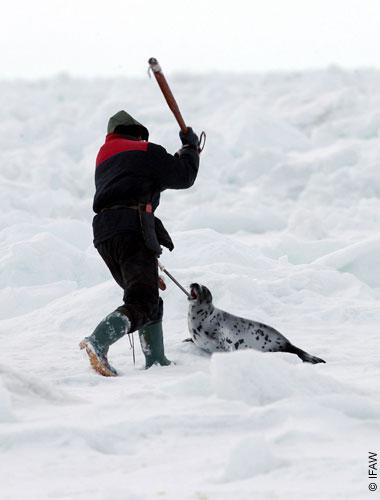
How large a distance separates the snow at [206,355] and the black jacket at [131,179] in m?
0.69

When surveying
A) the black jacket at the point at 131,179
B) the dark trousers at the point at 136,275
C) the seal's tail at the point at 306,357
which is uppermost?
the black jacket at the point at 131,179

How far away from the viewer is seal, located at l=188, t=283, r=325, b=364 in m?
3.81

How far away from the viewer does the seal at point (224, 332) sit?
3811 millimetres

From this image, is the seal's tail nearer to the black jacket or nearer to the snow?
the snow

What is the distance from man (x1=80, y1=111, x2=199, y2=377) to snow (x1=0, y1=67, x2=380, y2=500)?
0.21m

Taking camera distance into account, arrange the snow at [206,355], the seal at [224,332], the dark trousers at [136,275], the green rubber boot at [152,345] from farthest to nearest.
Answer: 1. the seal at [224,332]
2. the green rubber boot at [152,345]
3. the dark trousers at [136,275]
4. the snow at [206,355]

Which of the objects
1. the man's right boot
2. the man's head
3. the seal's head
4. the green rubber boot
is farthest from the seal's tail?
the man's head

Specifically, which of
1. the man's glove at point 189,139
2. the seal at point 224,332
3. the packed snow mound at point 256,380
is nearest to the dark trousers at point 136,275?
the seal at point 224,332

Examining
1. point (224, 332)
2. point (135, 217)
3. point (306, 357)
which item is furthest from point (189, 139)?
point (306, 357)

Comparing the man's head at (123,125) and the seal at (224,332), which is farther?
the seal at (224,332)

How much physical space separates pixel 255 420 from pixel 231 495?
0.56m

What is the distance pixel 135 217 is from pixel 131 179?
18cm

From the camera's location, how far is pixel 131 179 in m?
3.50

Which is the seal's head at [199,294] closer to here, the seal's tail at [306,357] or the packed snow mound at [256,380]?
the seal's tail at [306,357]
